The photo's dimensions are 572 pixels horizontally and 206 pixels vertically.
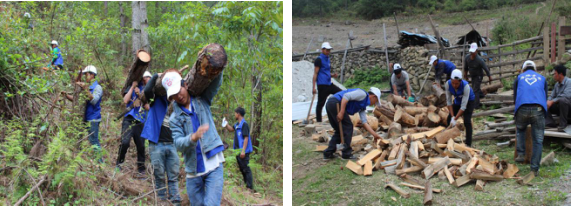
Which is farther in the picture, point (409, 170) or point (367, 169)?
point (367, 169)

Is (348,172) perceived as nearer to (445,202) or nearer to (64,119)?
(445,202)

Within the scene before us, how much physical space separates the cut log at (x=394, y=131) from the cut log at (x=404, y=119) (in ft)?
1.22

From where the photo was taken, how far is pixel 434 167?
211 inches

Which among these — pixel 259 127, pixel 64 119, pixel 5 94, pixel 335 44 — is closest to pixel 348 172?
pixel 259 127

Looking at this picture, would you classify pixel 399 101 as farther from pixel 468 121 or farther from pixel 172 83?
pixel 172 83

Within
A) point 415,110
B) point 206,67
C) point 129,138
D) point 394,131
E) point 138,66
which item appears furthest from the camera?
point 415,110

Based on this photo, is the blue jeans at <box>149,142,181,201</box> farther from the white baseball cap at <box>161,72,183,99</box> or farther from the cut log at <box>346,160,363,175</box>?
the cut log at <box>346,160,363,175</box>

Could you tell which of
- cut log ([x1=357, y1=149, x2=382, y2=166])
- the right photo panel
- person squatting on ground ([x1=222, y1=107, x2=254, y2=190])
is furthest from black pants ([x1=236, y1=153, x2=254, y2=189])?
cut log ([x1=357, y1=149, x2=382, y2=166])

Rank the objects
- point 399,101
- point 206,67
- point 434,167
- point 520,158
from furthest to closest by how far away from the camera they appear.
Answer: point 399,101, point 520,158, point 434,167, point 206,67

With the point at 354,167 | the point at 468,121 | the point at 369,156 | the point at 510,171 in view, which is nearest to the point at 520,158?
the point at 510,171

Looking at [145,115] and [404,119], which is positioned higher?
[145,115]

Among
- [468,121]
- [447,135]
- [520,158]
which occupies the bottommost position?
[520,158]

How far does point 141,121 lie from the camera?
504 centimetres

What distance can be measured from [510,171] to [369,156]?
72.9 inches
